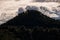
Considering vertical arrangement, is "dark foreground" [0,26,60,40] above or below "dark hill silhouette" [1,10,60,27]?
below

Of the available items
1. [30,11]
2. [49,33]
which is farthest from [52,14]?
[49,33]

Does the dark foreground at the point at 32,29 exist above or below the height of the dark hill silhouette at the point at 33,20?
below

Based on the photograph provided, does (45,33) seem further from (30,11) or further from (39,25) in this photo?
(30,11)

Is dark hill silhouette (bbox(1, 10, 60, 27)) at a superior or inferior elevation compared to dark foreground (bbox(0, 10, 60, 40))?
superior

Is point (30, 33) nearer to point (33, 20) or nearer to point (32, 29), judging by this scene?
point (32, 29)

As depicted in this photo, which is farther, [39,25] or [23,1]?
[23,1]

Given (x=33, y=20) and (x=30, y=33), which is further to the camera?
(x=33, y=20)

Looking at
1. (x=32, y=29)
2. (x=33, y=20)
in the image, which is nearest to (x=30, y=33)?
(x=32, y=29)

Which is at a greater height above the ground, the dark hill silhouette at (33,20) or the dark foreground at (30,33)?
the dark hill silhouette at (33,20)
